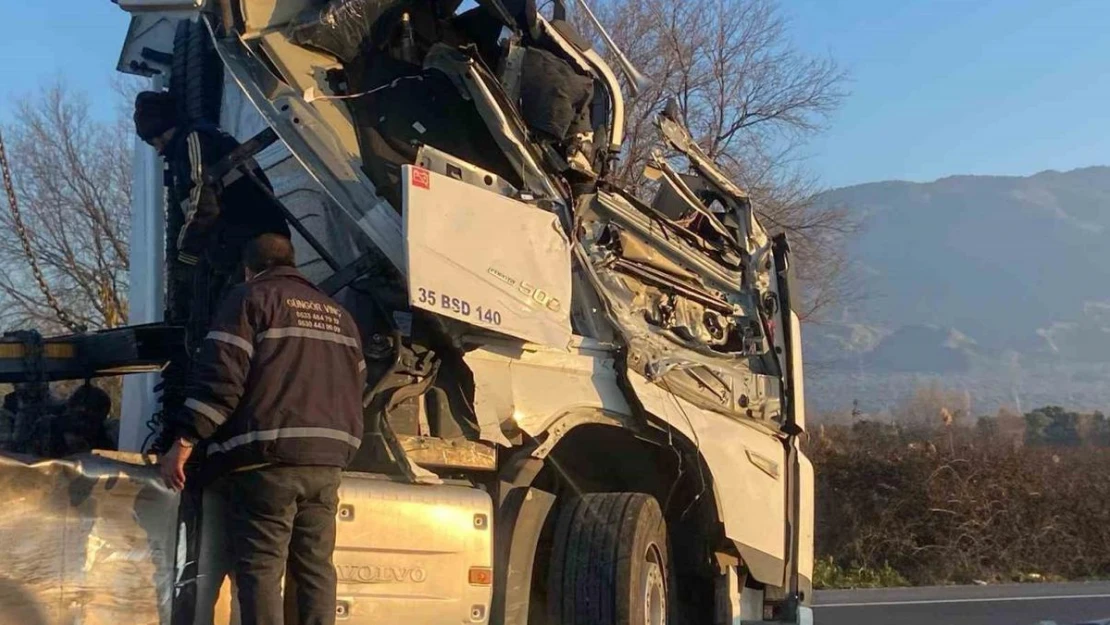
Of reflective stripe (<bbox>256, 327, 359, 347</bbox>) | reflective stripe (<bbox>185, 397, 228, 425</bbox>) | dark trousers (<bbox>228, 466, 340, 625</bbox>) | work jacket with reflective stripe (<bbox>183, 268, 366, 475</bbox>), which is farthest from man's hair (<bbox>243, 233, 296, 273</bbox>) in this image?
dark trousers (<bbox>228, 466, 340, 625</bbox>)

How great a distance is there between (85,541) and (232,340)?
29.1 inches

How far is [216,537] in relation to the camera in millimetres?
3756

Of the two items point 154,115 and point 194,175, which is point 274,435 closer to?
point 194,175

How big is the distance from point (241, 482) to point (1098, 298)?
7015 inches

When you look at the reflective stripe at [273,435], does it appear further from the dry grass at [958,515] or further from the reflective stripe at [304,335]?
the dry grass at [958,515]

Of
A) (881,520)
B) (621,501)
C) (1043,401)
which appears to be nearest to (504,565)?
(621,501)

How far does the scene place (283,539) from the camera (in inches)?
145

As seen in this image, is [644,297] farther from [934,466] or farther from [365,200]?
[934,466]

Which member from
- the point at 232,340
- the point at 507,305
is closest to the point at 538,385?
the point at 507,305

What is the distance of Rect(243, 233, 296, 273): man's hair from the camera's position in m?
3.96

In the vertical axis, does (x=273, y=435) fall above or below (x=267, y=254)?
below

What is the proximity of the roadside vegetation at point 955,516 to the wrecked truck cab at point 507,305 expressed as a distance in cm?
822

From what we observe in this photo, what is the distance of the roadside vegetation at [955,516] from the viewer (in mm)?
13758

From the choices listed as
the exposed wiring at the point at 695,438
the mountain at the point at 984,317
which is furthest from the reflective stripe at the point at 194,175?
the mountain at the point at 984,317
